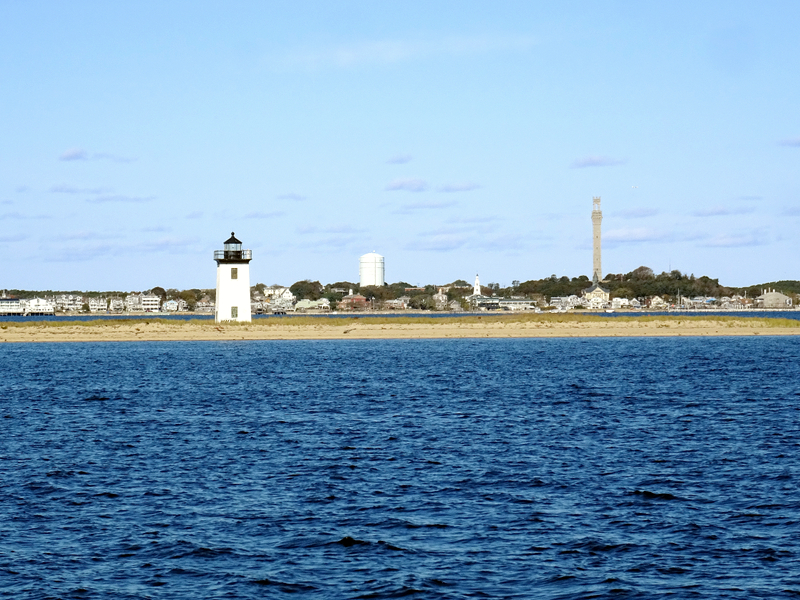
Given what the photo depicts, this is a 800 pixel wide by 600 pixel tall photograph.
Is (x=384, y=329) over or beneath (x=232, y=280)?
beneath

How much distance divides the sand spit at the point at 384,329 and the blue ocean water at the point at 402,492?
171 feet

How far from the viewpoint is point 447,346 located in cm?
9188

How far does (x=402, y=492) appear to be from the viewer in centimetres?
2116

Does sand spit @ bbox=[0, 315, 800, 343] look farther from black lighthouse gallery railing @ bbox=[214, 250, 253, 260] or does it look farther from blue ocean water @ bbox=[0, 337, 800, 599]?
blue ocean water @ bbox=[0, 337, 800, 599]

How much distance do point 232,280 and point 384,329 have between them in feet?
61.1

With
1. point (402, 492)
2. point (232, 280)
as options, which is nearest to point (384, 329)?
point (232, 280)

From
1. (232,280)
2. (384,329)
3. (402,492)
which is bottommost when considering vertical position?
(402,492)

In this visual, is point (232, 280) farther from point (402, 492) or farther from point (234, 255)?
point (402, 492)

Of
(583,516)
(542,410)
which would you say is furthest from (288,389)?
(583,516)

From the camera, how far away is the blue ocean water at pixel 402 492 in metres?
14.9

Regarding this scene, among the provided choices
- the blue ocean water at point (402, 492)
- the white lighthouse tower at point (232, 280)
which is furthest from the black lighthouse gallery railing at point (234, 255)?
the blue ocean water at point (402, 492)

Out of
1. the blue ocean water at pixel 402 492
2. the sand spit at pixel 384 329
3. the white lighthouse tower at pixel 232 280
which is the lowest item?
the blue ocean water at pixel 402 492

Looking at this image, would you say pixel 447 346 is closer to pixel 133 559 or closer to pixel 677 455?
pixel 677 455

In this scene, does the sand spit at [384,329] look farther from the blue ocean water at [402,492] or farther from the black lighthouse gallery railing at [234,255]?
the blue ocean water at [402,492]
